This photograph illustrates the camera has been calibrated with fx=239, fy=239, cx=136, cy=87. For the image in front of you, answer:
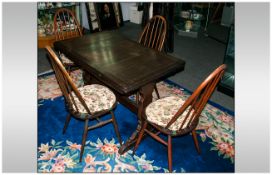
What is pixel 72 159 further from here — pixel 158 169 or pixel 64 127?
pixel 158 169

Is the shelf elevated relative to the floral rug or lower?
elevated

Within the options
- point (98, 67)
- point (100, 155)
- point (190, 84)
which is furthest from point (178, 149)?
point (190, 84)

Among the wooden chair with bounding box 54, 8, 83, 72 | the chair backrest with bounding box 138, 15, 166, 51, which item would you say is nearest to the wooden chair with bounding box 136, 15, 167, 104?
Result: the chair backrest with bounding box 138, 15, 166, 51

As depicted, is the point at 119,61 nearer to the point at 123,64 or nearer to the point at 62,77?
the point at 123,64

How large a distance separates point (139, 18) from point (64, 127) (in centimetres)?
392

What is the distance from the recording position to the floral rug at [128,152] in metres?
2.03

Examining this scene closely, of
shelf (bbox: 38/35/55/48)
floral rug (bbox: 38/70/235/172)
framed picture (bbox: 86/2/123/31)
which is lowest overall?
floral rug (bbox: 38/70/235/172)

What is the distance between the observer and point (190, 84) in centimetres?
326

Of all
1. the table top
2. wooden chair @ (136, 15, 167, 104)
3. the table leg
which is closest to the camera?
the table top

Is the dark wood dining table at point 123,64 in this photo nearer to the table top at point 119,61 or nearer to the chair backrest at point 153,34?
the table top at point 119,61

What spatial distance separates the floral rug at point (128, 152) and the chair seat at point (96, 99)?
0.44 metres

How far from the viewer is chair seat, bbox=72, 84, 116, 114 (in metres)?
1.96

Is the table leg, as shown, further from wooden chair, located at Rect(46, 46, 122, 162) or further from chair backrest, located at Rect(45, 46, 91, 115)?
chair backrest, located at Rect(45, 46, 91, 115)

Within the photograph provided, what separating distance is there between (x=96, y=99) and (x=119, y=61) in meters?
0.38
